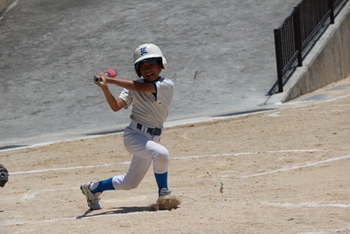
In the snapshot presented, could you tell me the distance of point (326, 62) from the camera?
17.7m

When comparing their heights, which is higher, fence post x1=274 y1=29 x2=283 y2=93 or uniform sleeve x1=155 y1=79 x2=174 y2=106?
uniform sleeve x1=155 y1=79 x2=174 y2=106

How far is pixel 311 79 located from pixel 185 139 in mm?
5078

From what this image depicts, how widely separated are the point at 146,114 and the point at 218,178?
85.2 inches

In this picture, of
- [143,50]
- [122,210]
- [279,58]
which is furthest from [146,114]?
[279,58]

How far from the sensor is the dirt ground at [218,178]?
6457mm

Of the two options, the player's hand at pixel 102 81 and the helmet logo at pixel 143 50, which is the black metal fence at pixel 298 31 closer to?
the helmet logo at pixel 143 50

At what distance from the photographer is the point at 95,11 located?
21516 millimetres

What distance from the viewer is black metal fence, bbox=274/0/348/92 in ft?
52.7

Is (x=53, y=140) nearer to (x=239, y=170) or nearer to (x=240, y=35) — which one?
(x=239, y=170)

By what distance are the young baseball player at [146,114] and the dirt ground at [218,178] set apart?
1.01 ft

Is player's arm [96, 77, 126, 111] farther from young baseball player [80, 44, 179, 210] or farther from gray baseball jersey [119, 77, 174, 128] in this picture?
gray baseball jersey [119, 77, 174, 128]

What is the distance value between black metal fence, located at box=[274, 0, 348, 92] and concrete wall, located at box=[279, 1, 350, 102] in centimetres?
21

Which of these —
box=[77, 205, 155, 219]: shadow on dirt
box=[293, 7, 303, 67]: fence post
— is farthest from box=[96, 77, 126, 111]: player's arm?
box=[293, 7, 303, 67]: fence post

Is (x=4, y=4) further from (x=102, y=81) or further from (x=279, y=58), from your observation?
(x=102, y=81)
